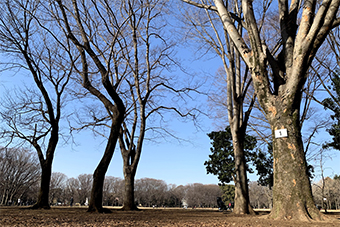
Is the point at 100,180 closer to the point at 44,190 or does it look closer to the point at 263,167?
the point at 44,190

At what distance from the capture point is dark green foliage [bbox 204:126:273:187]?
25703mm

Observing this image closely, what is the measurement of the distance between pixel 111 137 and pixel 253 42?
519 centimetres

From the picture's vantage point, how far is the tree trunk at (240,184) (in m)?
9.06

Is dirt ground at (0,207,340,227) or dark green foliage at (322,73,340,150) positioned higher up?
dark green foliage at (322,73,340,150)

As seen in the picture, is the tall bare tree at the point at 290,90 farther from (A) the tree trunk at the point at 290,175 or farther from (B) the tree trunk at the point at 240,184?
(B) the tree trunk at the point at 240,184

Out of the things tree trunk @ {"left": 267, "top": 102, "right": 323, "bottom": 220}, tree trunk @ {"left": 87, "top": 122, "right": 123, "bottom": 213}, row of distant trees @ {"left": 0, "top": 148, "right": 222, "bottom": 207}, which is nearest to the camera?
tree trunk @ {"left": 267, "top": 102, "right": 323, "bottom": 220}

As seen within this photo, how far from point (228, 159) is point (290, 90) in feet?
75.2

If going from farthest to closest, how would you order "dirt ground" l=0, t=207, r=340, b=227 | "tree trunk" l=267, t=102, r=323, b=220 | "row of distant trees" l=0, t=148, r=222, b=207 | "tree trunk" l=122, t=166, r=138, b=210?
"row of distant trees" l=0, t=148, r=222, b=207
"tree trunk" l=122, t=166, r=138, b=210
"tree trunk" l=267, t=102, r=323, b=220
"dirt ground" l=0, t=207, r=340, b=227

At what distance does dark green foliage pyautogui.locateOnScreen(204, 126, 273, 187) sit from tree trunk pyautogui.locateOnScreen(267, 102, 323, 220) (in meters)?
20.5

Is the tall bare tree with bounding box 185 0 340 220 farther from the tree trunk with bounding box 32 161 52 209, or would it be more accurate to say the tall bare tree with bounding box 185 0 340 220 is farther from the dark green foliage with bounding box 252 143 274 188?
the dark green foliage with bounding box 252 143 274 188

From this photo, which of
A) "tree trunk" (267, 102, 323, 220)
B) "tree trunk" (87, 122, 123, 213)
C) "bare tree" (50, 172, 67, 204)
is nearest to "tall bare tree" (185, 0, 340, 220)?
"tree trunk" (267, 102, 323, 220)

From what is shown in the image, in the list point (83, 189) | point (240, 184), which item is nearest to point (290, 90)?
point (240, 184)

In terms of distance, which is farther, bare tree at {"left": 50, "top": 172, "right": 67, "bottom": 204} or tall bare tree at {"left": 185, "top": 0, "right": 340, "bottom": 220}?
bare tree at {"left": 50, "top": 172, "right": 67, "bottom": 204}

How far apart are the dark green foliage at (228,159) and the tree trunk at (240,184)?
16.1 m
